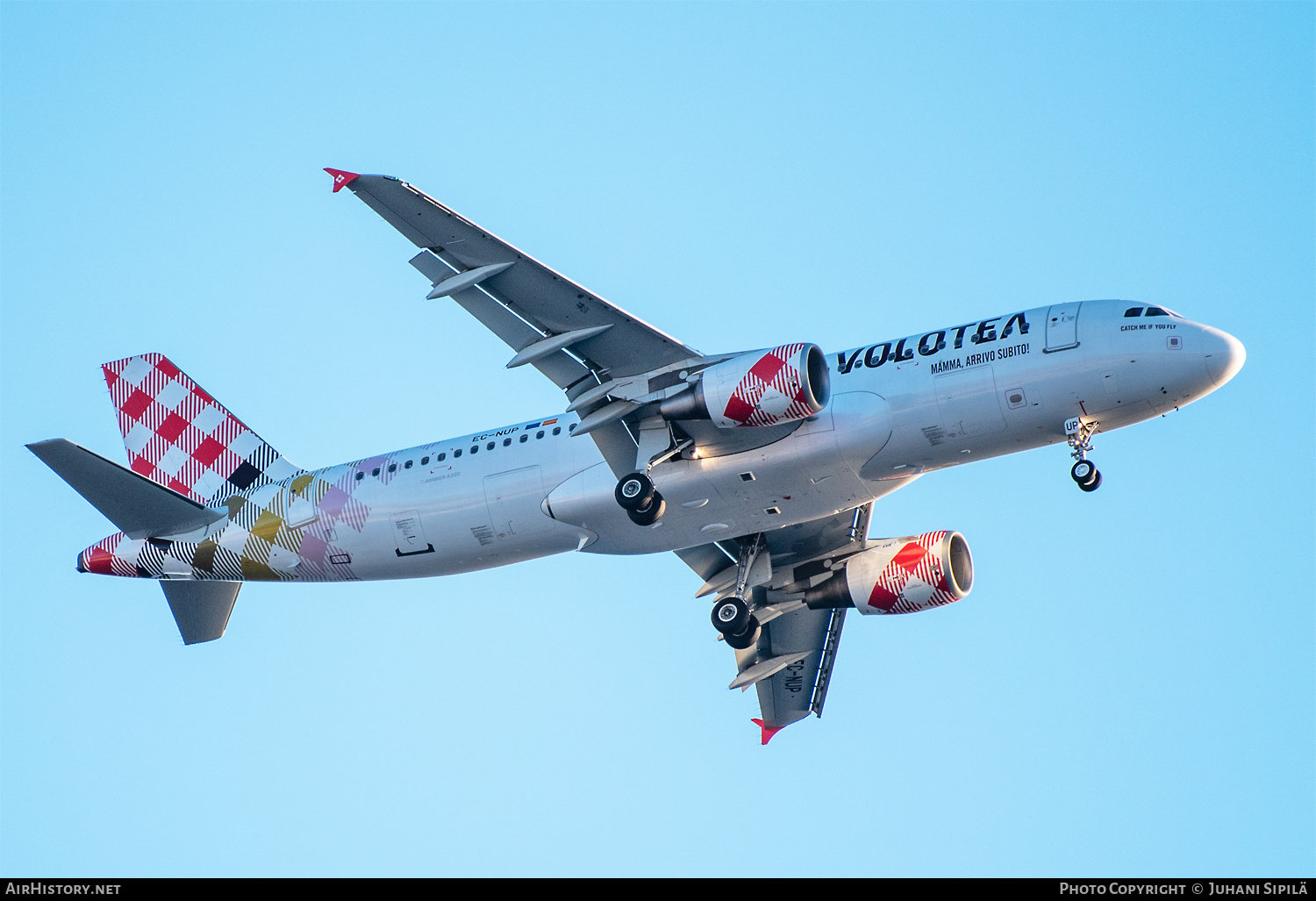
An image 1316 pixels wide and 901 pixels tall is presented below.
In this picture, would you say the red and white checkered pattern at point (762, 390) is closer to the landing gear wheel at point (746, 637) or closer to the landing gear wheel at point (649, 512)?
the landing gear wheel at point (649, 512)

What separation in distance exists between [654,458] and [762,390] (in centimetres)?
337

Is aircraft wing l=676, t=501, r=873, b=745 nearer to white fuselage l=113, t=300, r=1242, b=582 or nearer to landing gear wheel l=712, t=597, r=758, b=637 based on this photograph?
landing gear wheel l=712, t=597, r=758, b=637

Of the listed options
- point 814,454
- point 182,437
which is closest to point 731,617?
point 814,454

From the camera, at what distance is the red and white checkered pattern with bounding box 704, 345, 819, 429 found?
28.2 m

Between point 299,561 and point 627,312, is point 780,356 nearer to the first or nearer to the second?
point 627,312

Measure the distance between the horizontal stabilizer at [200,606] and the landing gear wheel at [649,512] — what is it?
12.5 metres

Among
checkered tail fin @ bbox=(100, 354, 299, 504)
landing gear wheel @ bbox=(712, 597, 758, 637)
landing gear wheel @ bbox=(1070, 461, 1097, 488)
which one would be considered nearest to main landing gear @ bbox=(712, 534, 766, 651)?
landing gear wheel @ bbox=(712, 597, 758, 637)

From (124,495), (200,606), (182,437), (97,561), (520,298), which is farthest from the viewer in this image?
(182,437)

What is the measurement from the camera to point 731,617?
34.3 m
